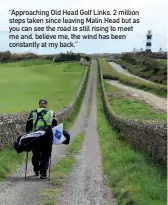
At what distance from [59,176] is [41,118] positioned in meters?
1.83

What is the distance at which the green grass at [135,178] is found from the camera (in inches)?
391

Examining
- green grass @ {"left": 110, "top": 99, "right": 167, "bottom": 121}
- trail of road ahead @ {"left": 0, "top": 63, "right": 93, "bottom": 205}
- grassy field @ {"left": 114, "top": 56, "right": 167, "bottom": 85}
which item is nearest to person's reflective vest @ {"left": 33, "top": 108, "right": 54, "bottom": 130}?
trail of road ahead @ {"left": 0, "top": 63, "right": 93, "bottom": 205}

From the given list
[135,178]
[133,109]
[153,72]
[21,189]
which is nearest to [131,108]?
[133,109]

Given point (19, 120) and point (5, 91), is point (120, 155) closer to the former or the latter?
point (19, 120)

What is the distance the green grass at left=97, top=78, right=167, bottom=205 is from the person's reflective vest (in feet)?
7.47

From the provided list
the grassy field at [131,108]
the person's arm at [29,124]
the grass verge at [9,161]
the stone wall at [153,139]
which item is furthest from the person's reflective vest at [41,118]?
the grassy field at [131,108]

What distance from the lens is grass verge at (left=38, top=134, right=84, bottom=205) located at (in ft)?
33.4

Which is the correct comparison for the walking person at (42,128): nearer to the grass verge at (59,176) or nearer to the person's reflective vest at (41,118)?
the person's reflective vest at (41,118)

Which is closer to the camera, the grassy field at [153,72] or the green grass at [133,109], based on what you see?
the green grass at [133,109]

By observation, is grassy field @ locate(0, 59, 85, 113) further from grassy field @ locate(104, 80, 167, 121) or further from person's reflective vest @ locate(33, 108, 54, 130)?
person's reflective vest @ locate(33, 108, 54, 130)

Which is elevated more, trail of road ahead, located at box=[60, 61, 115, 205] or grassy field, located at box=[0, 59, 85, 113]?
trail of road ahead, located at box=[60, 61, 115, 205]

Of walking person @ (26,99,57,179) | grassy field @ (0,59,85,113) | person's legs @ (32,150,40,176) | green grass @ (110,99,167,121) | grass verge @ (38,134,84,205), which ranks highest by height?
walking person @ (26,99,57,179)

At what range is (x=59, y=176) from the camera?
524 inches

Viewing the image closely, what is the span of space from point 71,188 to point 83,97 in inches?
2234
